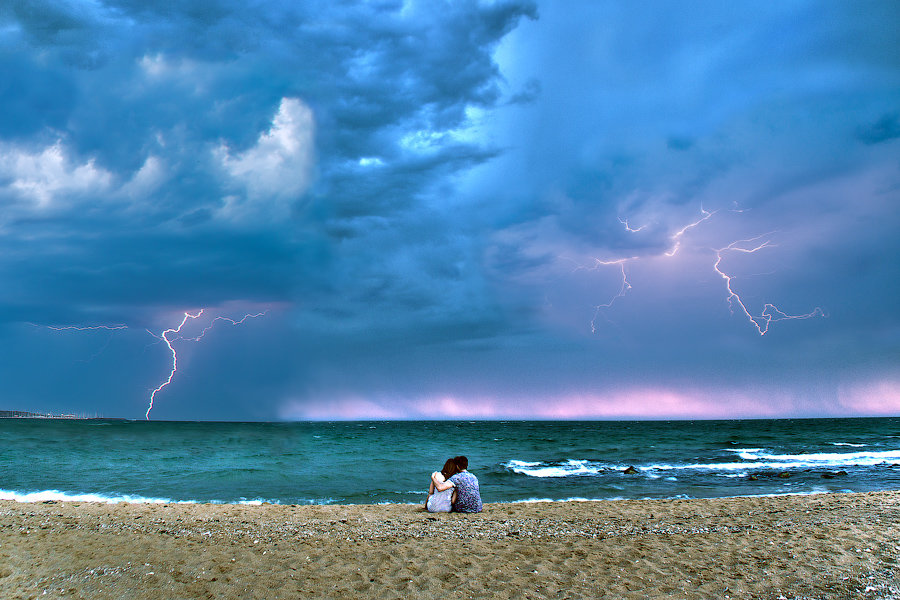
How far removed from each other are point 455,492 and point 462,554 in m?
4.27

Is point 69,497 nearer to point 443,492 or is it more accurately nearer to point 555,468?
point 443,492

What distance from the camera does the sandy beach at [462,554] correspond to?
280 inches

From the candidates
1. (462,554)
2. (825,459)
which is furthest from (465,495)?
(825,459)

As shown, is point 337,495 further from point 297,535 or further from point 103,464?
point 103,464

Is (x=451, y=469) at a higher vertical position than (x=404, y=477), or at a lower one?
higher

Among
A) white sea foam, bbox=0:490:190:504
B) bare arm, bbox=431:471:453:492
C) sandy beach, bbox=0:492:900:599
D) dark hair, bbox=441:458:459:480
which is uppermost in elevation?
dark hair, bbox=441:458:459:480

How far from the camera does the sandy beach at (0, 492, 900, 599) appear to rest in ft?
23.3

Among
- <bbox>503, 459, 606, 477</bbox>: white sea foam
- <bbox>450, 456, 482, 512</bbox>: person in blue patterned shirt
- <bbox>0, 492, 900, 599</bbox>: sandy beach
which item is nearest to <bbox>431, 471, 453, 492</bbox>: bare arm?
<bbox>450, 456, 482, 512</bbox>: person in blue patterned shirt

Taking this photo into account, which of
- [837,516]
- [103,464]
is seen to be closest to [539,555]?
[837,516]

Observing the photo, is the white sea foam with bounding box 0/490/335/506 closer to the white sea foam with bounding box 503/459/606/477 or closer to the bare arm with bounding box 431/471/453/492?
the bare arm with bounding box 431/471/453/492

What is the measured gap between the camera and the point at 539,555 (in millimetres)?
8641

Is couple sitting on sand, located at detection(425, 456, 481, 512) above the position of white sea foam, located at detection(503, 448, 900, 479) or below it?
above

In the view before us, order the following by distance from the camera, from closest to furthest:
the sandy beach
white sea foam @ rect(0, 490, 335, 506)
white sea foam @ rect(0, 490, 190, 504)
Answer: the sandy beach
white sea foam @ rect(0, 490, 335, 506)
white sea foam @ rect(0, 490, 190, 504)

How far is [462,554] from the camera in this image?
8727 mm
